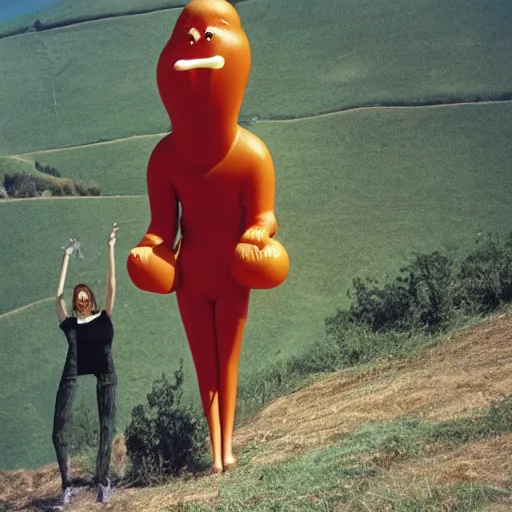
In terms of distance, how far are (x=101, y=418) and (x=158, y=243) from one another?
1020mm

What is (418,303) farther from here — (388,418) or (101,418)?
(101,418)

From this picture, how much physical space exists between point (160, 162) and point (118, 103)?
6.77m

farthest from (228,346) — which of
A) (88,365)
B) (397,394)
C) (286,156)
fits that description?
(286,156)

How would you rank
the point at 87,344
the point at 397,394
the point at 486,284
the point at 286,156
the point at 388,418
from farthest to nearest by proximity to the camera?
1. the point at 286,156
2. the point at 486,284
3. the point at 397,394
4. the point at 388,418
5. the point at 87,344

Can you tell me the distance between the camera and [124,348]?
8.16 m

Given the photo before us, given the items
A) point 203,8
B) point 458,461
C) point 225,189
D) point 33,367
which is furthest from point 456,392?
point 33,367

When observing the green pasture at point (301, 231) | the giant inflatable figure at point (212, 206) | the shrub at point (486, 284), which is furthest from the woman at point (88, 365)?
the shrub at point (486, 284)

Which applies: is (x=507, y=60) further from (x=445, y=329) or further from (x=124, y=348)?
(x=124, y=348)

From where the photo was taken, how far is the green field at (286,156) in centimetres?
834

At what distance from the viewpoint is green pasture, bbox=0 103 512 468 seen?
8.07m

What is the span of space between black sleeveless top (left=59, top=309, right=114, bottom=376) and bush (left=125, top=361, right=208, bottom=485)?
0.91 meters

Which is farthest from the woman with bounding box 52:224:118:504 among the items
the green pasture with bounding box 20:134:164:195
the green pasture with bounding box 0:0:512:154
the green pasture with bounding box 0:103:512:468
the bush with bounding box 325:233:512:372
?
the green pasture with bounding box 0:0:512:154

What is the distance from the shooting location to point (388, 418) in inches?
245

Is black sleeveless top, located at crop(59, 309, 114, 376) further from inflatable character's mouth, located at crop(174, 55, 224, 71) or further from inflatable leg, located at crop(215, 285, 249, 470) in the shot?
inflatable character's mouth, located at crop(174, 55, 224, 71)
